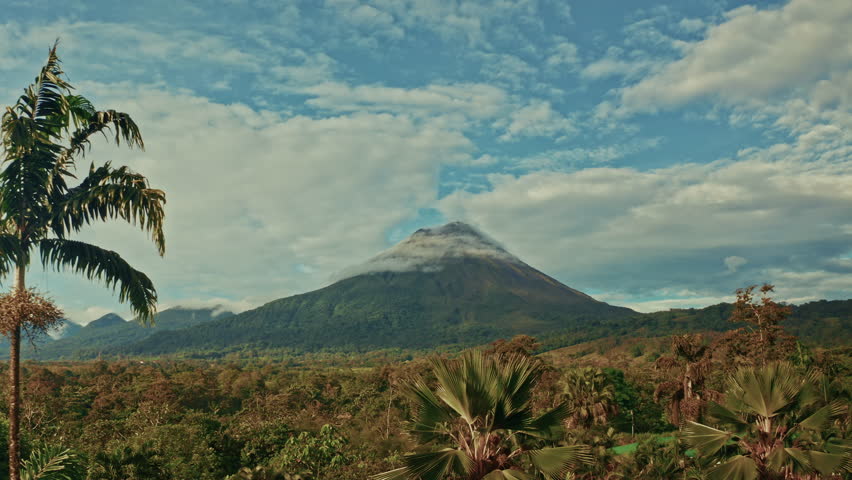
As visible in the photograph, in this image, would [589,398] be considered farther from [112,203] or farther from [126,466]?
[112,203]

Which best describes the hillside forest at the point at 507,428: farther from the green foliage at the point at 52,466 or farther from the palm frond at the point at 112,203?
the palm frond at the point at 112,203

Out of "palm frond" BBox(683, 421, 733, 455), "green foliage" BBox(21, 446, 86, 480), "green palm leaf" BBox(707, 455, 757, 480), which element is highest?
"green foliage" BBox(21, 446, 86, 480)

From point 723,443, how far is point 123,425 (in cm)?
3477

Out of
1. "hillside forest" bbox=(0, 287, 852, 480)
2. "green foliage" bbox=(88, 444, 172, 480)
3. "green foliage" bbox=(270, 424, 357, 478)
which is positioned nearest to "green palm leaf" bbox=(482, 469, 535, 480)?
"hillside forest" bbox=(0, 287, 852, 480)

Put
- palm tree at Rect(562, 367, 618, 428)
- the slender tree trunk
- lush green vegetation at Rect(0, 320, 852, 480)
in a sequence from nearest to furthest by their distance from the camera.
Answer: the slender tree trunk, lush green vegetation at Rect(0, 320, 852, 480), palm tree at Rect(562, 367, 618, 428)

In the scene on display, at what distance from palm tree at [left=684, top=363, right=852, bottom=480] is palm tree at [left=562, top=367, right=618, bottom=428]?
2861 centimetres

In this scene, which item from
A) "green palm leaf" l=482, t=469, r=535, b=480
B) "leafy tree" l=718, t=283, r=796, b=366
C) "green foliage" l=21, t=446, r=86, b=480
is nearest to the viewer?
"green palm leaf" l=482, t=469, r=535, b=480

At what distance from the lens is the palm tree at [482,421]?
27.1 ft

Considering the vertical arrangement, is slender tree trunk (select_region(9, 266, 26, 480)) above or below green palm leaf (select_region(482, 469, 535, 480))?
above

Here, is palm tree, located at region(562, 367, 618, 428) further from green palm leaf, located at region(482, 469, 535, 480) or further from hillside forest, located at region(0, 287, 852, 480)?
green palm leaf, located at region(482, 469, 535, 480)

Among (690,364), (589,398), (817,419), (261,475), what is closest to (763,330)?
(690,364)

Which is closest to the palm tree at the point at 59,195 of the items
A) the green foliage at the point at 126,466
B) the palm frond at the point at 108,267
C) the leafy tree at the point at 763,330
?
the palm frond at the point at 108,267

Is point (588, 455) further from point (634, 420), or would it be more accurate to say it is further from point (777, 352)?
point (634, 420)

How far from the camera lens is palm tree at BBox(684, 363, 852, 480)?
11781mm
